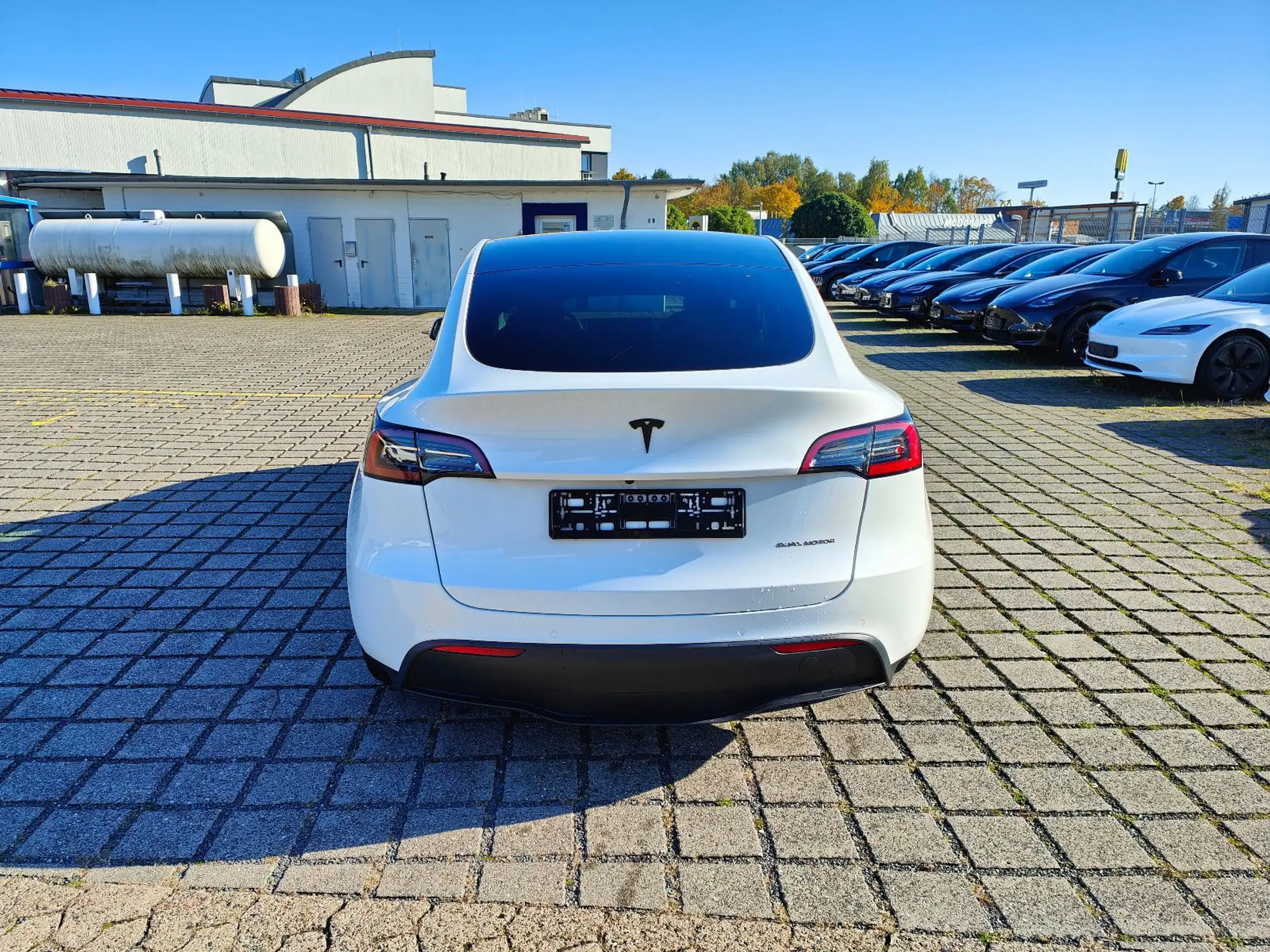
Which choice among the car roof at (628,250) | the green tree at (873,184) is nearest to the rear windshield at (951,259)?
the car roof at (628,250)

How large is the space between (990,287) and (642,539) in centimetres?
1335

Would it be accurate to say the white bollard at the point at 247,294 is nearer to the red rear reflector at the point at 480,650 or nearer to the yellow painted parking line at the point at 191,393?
the yellow painted parking line at the point at 191,393

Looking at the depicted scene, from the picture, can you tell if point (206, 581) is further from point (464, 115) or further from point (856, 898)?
point (464, 115)

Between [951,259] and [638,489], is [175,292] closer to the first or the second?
[951,259]

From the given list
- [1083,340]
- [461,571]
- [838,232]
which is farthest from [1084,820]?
[838,232]

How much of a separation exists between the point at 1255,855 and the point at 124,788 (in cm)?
338

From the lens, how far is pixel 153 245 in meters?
22.1

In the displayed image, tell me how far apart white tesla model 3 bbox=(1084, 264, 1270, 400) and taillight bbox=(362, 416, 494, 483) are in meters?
9.07

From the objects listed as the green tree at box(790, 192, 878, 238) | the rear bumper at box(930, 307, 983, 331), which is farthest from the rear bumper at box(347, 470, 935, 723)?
the green tree at box(790, 192, 878, 238)

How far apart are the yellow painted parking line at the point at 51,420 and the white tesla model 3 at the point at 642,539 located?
7.48m

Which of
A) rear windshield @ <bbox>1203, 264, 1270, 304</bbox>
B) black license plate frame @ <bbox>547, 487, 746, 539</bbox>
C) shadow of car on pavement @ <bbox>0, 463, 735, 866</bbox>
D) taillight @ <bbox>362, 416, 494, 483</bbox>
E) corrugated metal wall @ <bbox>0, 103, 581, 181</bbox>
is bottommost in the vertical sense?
shadow of car on pavement @ <bbox>0, 463, 735, 866</bbox>

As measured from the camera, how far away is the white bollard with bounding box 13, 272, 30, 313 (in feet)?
72.1

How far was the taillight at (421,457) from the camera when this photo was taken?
2.64m

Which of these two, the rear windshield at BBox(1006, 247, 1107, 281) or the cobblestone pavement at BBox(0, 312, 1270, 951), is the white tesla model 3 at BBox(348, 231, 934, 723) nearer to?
the cobblestone pavement at BBox(0, 312, 1270, 951)
